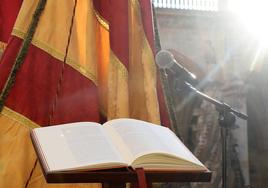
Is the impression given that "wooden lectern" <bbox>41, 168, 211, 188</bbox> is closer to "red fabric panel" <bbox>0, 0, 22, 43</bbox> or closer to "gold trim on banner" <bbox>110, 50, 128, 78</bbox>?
"gold trim on banner" <bbox>110, 50, 128, 78</bbox>

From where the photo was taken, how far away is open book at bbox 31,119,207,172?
103 centimetres

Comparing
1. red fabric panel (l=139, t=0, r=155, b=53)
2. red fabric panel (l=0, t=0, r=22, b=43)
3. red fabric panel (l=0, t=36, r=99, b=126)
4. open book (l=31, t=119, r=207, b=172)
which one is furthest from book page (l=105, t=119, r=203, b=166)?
red fabric panel (l=0, t=0, r=22, b=43)

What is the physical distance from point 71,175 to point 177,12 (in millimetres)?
4656

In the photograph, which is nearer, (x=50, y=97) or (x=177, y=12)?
(x=50, y=97)

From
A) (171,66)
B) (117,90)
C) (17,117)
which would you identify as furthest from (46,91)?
(171,66)

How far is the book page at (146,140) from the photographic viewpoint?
3.67ft

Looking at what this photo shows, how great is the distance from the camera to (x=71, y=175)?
3.28 ft

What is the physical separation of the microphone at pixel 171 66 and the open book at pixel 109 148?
821mm

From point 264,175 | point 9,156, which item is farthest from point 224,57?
point 9,156

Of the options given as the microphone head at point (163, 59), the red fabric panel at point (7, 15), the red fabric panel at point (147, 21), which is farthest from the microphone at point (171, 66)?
the red fabric panel at point (7, 15)

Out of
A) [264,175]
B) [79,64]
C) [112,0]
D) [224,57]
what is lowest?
[264,175]

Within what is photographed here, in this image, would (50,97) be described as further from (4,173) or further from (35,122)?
(4,173)

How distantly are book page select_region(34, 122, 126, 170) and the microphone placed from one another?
Result: 88cm

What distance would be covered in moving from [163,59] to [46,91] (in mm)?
747
